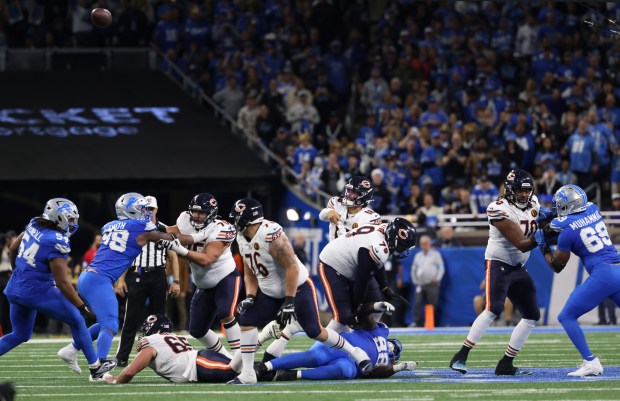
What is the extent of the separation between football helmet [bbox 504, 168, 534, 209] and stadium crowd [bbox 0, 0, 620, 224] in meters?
7.73

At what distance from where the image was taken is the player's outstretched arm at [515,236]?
10.4 meters

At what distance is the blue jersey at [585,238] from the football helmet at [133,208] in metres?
3.43

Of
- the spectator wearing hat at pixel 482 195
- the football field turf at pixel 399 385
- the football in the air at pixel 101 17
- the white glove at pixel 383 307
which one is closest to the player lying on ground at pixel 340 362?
the white glove at pixel 383 307

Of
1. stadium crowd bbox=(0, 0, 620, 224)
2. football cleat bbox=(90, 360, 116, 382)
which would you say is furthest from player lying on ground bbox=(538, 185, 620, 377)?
stadium crowd bbox=(0, 0, 620, 224)

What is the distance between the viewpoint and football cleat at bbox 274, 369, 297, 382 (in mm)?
9938

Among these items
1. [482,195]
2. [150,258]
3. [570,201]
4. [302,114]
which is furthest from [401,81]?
[570,201]

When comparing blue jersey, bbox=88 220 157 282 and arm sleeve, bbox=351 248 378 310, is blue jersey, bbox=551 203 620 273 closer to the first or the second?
arm sleeve, bbox=351 248 378 310

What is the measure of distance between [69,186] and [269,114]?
3823 millimetres

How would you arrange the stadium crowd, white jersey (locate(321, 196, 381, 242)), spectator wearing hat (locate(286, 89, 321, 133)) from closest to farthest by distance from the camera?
white jersey (locate(321, 196, 381, 242))
the stadium crowd
spectator wearing hat (locate(286, 89, 321, 133))

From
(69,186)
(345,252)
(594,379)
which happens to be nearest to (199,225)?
(345,252)

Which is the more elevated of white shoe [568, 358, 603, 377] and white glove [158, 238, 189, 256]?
white glove [158, 238, 189, 256]

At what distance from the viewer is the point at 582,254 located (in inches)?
409

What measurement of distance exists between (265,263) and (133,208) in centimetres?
137

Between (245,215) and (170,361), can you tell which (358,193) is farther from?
(170,361)
